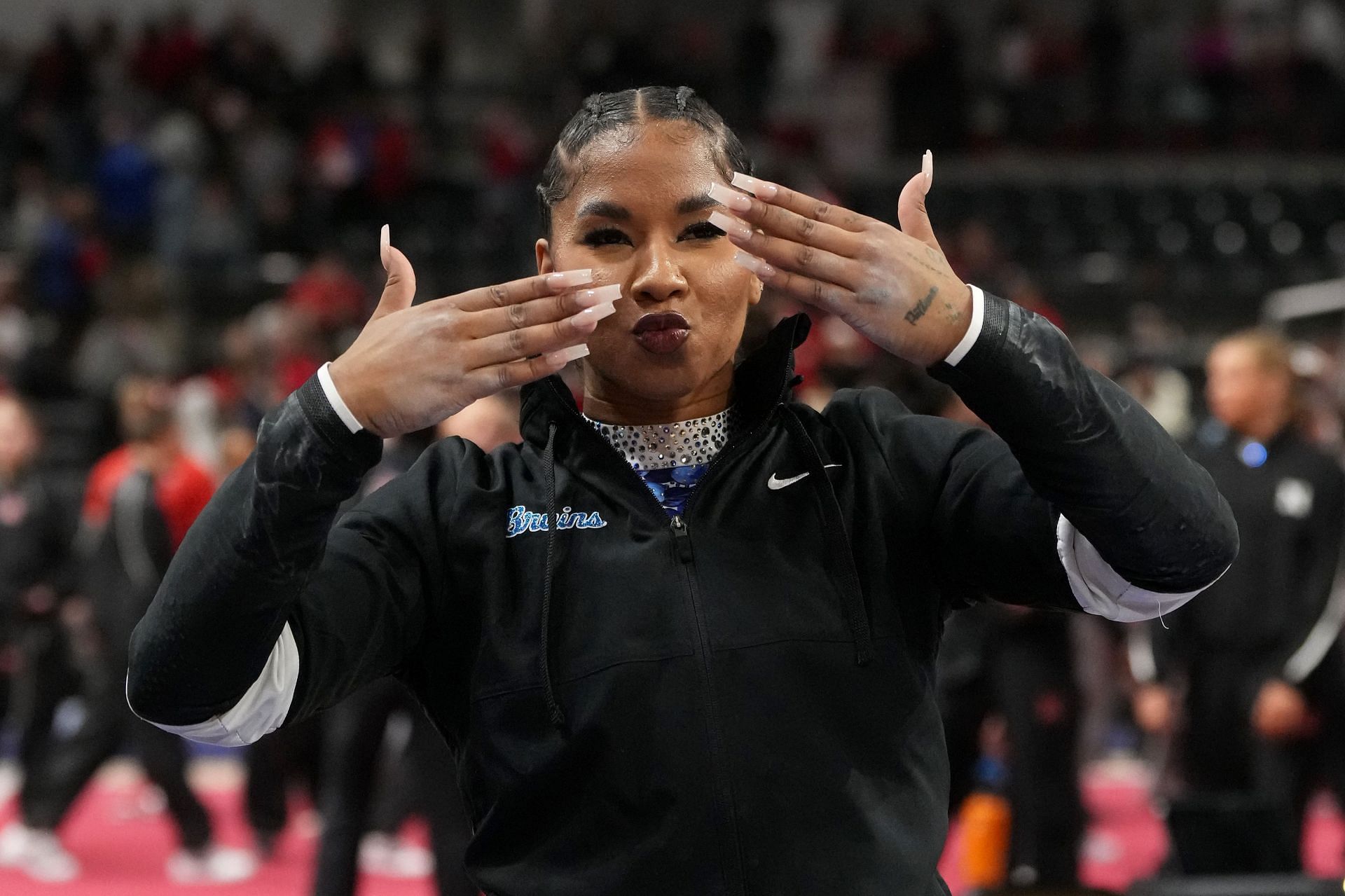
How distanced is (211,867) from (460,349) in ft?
17.5

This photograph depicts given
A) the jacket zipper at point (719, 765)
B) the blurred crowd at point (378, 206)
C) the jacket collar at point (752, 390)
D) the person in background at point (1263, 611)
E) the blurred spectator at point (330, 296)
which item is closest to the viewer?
the jacket zipper at point (719, 765)

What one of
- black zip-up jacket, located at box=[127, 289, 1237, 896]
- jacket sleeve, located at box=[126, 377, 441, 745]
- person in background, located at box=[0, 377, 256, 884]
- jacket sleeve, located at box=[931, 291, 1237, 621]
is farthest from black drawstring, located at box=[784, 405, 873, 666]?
person in background, located at box=[0, 377, 256, 884]

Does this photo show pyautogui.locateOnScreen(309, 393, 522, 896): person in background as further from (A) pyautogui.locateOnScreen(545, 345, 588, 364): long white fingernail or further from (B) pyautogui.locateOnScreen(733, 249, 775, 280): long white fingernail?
(B) pyautogui.locateOnScreen(733, 249, 775, 280): long white fingernail

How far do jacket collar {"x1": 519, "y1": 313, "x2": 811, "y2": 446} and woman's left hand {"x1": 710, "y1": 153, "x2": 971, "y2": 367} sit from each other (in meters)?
0.31

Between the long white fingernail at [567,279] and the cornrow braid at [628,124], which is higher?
the cornrow braid at [628,124]

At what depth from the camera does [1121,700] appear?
812 centimetres

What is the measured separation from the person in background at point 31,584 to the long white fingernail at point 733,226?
580cm

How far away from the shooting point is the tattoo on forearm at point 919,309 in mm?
1593

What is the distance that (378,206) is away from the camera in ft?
39.1

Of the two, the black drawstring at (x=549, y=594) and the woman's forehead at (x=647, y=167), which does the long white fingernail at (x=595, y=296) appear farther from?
the black drawstring at (x=549, y=594)

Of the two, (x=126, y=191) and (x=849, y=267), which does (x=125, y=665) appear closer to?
(x=849, y=267)

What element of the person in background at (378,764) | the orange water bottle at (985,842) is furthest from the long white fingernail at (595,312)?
the orange water bottle at (985,842)

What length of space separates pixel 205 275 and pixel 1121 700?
6928 mm

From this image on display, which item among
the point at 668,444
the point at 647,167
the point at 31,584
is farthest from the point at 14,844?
the point at 647,167
